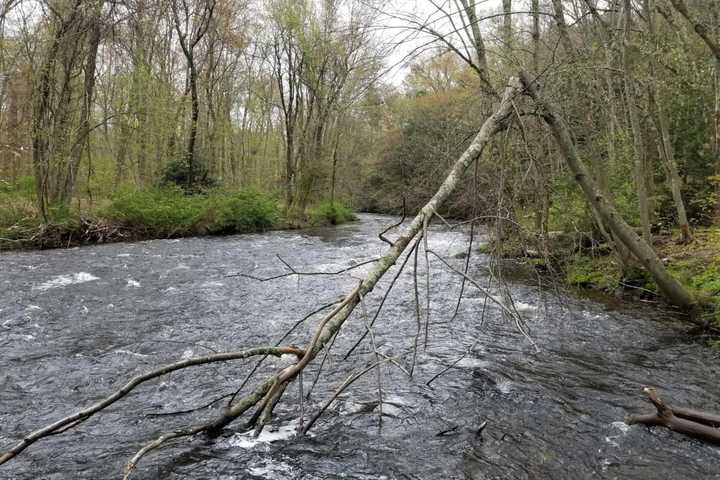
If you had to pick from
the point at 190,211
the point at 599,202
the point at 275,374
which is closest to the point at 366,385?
the point at 275,374

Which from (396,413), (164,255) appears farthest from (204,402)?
(164,255)

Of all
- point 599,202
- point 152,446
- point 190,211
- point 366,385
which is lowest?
point 366,385

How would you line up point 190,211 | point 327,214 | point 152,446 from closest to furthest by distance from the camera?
1. point 152,446
2. point 190,211
3. point 327,214

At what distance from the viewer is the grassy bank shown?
13.4 metres

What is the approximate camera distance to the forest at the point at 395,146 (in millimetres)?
4781

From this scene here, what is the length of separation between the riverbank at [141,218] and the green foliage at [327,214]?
1.42 m

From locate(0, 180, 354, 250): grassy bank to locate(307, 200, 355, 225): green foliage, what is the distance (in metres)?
1.68

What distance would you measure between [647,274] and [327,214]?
17945 millimetres

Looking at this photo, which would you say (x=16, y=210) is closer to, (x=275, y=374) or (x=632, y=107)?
(x=275, y=374)

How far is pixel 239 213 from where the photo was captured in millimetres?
19250

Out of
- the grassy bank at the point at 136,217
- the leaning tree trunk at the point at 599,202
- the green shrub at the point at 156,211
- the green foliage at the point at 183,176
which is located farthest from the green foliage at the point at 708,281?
the green foliage at the point at 183,176

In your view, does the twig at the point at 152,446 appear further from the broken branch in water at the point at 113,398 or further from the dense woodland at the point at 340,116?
the dense woodland at the point at 340,116

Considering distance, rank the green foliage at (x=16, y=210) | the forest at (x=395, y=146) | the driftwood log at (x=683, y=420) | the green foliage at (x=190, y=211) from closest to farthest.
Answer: the driftwood log at (x=683, y=420) < the forest at (x=395, y=146) < the green foliage at (x=16, y=210) < the green foliage at (x=190, y=211)

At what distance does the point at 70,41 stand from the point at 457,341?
14.7m
